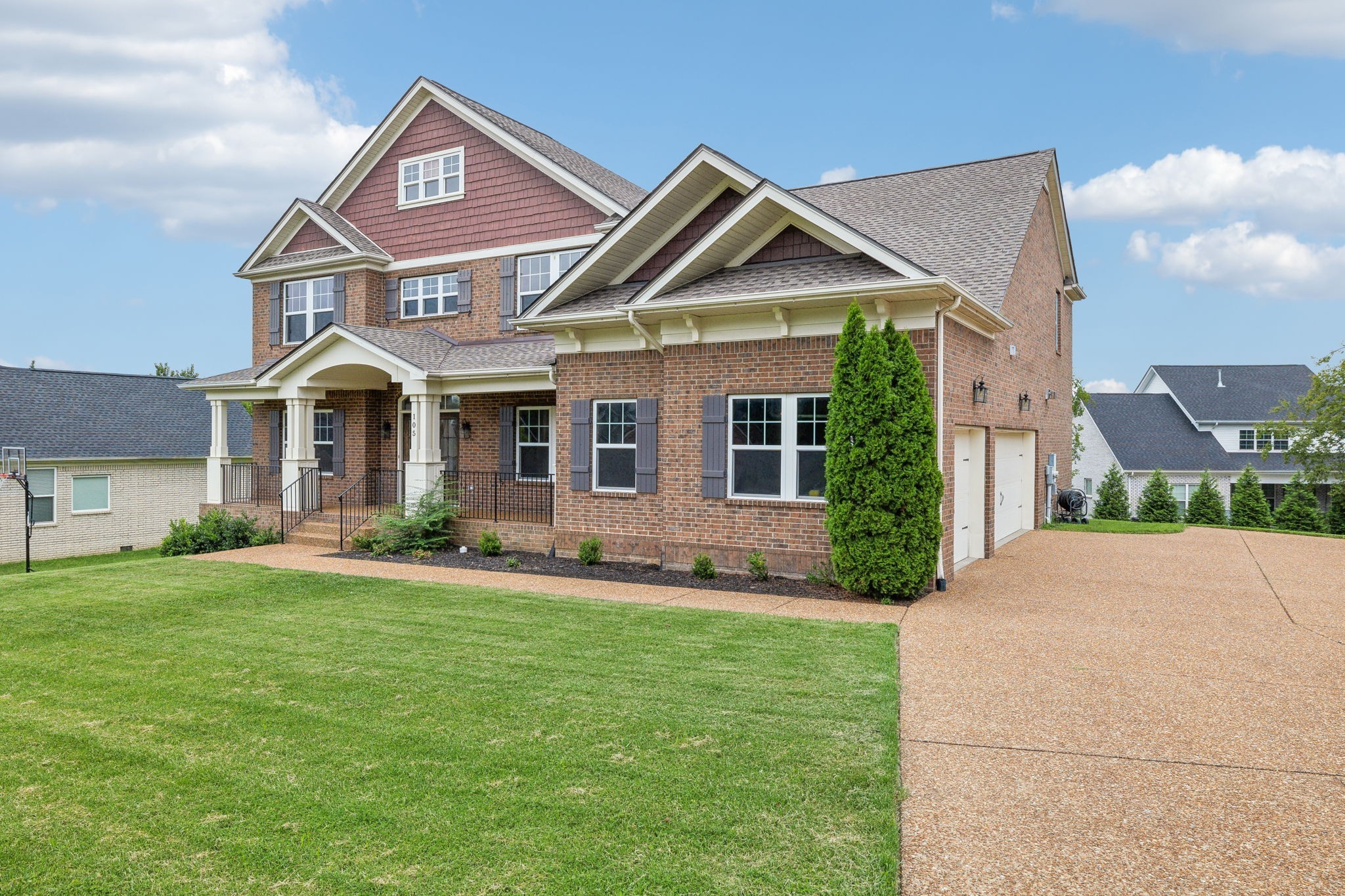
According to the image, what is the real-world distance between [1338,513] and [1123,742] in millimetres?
26817

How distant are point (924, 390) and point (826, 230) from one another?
286 cm

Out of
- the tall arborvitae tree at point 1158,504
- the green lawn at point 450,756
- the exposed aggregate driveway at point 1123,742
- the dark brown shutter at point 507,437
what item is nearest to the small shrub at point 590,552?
the green lawn at point 450,756

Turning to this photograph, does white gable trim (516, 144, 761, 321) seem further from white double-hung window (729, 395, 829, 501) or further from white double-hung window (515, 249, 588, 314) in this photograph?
white double-hung window (515, 249, 588, 314)

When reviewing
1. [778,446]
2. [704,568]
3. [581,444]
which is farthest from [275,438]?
[778,446]

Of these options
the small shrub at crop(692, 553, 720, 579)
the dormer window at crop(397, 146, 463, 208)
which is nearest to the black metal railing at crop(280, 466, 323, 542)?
the dormer window at crop(397, 146, 463, 208)

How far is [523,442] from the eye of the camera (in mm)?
16719

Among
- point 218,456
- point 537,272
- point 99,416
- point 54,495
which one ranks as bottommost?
point 54,495

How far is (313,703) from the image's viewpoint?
6.14 m

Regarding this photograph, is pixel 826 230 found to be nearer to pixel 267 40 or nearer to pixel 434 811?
pixel 434 811

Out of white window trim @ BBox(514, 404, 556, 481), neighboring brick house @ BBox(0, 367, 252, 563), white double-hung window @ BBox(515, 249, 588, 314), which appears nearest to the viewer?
white window trim @ BBox(514, 404, 556, 481)

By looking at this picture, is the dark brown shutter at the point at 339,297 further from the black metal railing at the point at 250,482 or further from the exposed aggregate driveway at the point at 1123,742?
the exposed aggregate driveway at the point at 1123,742

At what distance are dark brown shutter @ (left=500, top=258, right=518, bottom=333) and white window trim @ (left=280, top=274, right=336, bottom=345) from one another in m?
4.59

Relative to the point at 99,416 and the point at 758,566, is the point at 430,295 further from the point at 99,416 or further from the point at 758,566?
the point at 99,416

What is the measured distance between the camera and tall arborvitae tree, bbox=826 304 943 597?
9914 millimetres
